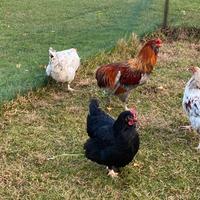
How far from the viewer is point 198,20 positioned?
9719 mm

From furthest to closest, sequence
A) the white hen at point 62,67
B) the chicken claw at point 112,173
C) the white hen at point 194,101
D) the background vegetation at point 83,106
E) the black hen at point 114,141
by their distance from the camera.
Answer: the white hen at point 62,67 < the white hen at point 194,101 < the chicken claw at point 112,173 < the background vegetation at point 83,106 < the black hen at point 114,141

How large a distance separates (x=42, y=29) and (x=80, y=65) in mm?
1991

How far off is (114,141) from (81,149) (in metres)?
0.78

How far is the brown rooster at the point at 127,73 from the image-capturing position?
5809 millimetres

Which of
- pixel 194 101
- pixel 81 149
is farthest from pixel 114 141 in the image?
pixel 194 101

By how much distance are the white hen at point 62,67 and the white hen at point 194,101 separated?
180cm

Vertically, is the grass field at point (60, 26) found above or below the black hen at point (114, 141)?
below

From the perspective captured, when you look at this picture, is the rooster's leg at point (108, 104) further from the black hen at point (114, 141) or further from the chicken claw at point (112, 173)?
the chicken claw at point (112, 173)

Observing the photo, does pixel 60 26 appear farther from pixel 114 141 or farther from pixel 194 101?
pixel 114 141

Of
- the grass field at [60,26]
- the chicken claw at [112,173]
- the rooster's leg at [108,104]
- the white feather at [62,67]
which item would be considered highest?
the white feather at [62,67]

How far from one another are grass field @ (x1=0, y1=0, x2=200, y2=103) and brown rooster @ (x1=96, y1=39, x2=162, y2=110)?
1094 mm

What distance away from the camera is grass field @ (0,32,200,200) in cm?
434

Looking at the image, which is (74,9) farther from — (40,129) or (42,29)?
(40,129)

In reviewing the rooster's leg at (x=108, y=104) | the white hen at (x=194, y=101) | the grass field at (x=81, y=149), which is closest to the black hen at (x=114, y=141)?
the grass field at (x=81, y=149)
